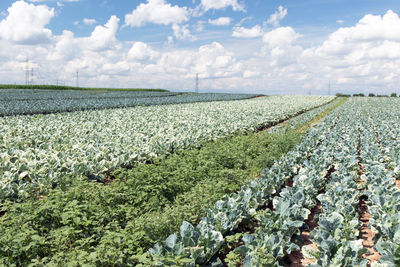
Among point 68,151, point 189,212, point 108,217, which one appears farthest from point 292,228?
point 68,151

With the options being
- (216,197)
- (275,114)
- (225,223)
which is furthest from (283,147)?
(275,114)

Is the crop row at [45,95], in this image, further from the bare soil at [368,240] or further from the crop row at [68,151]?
the bare soil at [368,240]

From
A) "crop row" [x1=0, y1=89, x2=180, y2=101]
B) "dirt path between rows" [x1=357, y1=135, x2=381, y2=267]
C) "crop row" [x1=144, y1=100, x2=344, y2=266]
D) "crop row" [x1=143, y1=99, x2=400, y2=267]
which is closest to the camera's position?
"crop row" [x1=144, y1=100, x2=344, y2=266]

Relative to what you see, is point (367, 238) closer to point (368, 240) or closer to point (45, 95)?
point (368, 240)

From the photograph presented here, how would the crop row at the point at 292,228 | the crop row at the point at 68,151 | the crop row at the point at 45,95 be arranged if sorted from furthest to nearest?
the crop row at the point at 45,95
the crop row at the point at 68,151
the crop row at the point at 292,228

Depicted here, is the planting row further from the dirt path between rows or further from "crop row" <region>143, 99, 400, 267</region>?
the dirt path between rows

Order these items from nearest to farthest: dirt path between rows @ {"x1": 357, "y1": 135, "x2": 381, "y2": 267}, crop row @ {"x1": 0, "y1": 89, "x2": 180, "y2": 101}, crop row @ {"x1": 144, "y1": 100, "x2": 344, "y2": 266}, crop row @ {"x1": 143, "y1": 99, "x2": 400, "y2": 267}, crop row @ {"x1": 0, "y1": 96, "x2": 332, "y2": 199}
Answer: crop row @ {"x1": 144, "y1": 100, "x2": 344, "y2": 266}
crop row @ {"x1": 143, "y1": 99, "x2": 400, "y2": 267}
dirt path between rows @ {"x1": 357, "y1": 135, "x2": 381, "y2": 267}
crop row @ {"x1": 0, "y1": 96, "x2": 332, "y2": 199}
crop row @ {"x1": 0, "y1": 89, "x2": 180, "y2": 101}

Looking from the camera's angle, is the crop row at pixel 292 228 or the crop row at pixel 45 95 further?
the crop row at pixel 45 95

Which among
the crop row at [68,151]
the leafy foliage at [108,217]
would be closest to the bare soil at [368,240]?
the leafy foliage at [108,217]

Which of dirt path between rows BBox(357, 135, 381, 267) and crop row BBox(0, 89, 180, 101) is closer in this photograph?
dirt path between rows BBox(357, 135, 381, 267)

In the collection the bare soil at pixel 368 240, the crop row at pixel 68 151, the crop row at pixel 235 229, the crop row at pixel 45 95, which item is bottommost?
the bare soil at pixel 368 240

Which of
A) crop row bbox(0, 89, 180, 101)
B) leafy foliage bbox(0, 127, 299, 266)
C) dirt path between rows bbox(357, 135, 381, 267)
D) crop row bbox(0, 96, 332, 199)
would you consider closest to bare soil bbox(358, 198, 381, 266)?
dirt path between rows bbox(357, 135, 381, 267)

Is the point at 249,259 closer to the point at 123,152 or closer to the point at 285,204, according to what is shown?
the point at 285,204

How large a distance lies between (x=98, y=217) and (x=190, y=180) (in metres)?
2.85
